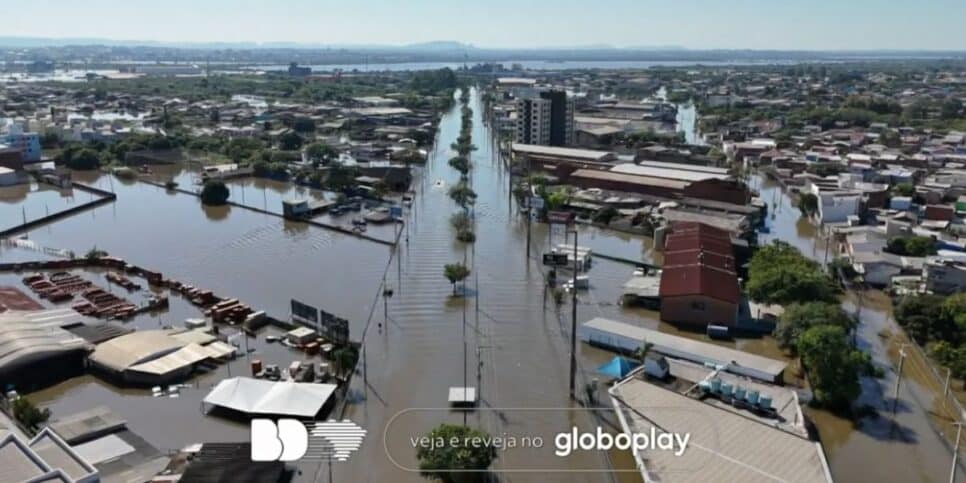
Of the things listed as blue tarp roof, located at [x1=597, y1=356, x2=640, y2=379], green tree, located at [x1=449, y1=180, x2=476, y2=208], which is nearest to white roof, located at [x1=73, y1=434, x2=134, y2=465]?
blue tarp roof, located at [x1=597, y1=356, x2=640, y2=379]

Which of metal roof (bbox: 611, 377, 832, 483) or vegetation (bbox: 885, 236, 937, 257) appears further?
vegetation (bbox: 885, 236, 937, 257)

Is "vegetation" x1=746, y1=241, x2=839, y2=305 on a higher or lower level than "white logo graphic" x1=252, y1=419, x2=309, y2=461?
higher

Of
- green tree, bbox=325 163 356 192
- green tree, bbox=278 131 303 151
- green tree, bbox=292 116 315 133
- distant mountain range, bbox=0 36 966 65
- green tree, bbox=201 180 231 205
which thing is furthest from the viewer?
distant mountain range, bbox=0 36 966 65

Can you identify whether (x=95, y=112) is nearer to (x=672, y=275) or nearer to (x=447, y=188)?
(x=447, y=188)

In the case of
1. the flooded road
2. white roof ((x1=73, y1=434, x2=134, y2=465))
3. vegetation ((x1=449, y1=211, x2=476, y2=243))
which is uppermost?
vegetation ((x1=449, y1=211, x2=476, y2=243))

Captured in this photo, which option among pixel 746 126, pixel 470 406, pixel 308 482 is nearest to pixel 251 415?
pixel 308 482

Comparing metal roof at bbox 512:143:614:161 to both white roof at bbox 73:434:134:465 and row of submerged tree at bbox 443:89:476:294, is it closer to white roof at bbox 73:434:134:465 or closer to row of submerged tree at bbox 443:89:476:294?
row of submerged tree at bbox 443:89:476:294

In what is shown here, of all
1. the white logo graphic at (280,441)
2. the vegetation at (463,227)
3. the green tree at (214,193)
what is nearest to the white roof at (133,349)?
the white logo graphic at (280,441)
